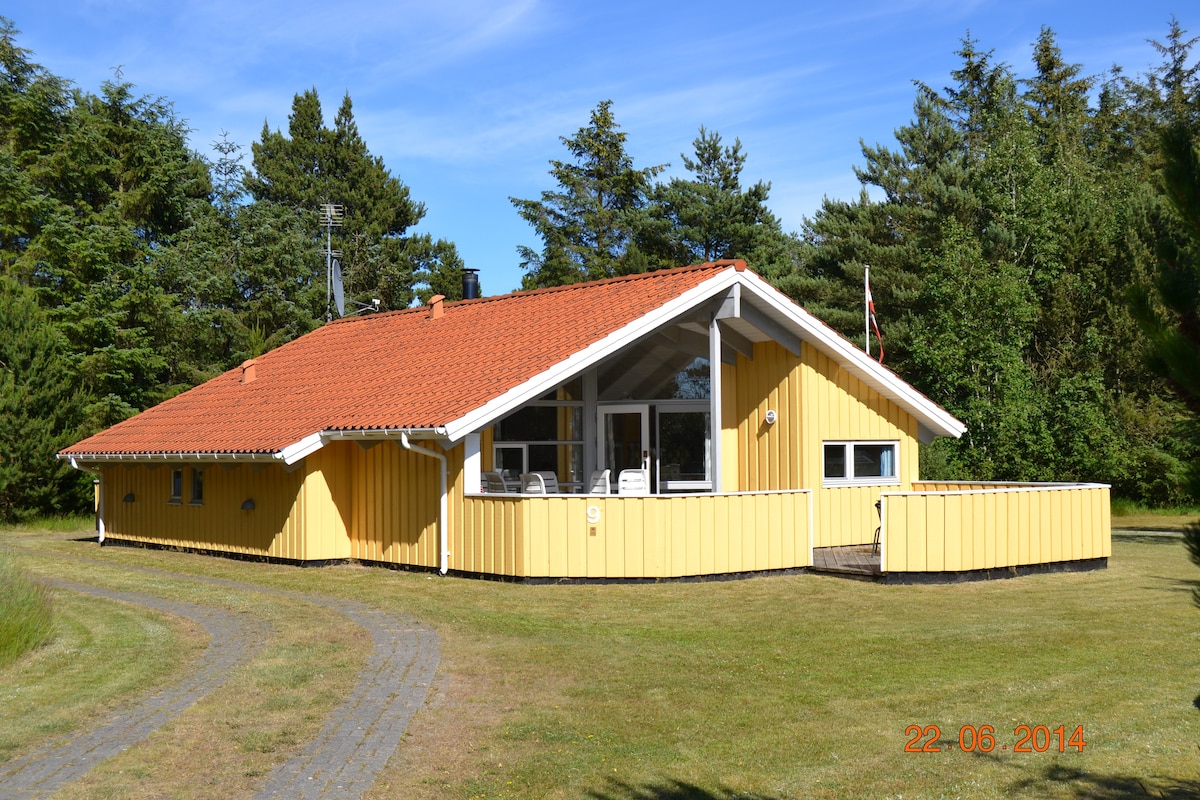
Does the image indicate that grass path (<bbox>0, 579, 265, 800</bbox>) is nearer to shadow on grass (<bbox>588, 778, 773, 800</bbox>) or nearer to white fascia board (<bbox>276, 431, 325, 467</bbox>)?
shadow on grass (<bbox>588, 778, 773, 800</bbox>)

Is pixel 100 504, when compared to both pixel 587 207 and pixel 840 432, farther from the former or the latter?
pixel 587 207

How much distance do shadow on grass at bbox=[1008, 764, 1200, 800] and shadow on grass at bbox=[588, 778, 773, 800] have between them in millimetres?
1618

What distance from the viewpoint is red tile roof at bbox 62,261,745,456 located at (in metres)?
18.3

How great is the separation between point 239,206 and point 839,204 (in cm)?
2441

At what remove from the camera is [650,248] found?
5122 centimetres

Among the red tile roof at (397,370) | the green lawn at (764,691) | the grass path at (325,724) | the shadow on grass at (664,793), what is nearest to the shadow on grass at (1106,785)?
the green lawn at (764,691)

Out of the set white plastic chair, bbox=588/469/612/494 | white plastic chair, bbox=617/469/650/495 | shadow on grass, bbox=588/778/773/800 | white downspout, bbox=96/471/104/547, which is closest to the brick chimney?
white plastic chair, bbox=588/469/612/494

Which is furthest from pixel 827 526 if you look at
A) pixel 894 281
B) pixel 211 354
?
pixel 211 354

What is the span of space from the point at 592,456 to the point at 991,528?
23.6 ft

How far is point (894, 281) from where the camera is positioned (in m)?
42.4

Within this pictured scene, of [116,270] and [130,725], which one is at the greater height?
[116,270]

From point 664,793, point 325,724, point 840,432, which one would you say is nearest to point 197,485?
point 840,432

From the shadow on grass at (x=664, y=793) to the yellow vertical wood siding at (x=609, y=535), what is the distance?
9.41 metres

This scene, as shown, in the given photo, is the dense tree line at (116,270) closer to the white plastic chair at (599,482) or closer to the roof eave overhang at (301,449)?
the roof eave overhang at (301,449)
